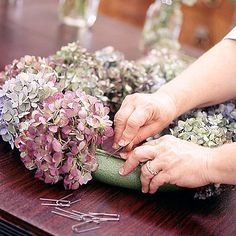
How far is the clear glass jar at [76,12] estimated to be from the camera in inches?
83.8

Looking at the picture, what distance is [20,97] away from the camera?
3.32 feet

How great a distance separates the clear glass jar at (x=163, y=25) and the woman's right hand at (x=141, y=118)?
927mm

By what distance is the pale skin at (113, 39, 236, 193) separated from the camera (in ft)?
3.22

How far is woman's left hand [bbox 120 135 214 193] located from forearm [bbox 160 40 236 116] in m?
0.22

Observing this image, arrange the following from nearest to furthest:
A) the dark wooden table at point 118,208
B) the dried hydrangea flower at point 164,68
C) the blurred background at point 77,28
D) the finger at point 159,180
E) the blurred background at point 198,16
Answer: the dark wooden table at point 118,208, the finger at point 159,180, the dried hydrangea flower at point 164,68, the blurred background at point 77,28, the blurred background at point 198,16

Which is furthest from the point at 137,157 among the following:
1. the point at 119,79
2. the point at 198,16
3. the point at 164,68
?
the point at 198,16

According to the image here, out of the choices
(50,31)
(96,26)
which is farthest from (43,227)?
(96,26)

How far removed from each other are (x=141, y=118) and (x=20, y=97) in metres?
0.26

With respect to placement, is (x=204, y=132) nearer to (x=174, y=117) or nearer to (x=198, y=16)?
(x=174, y=117)

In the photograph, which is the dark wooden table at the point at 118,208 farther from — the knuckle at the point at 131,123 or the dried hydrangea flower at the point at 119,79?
the dried hydrangea flower at the point at 119,79

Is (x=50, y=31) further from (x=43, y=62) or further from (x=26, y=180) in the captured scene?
(x=26, y=180)

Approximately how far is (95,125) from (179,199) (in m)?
0.24

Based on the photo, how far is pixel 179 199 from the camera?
1.04 metres

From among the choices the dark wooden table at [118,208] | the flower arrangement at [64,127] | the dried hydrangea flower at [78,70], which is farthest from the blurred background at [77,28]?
the dark wooden table at [118,208]
